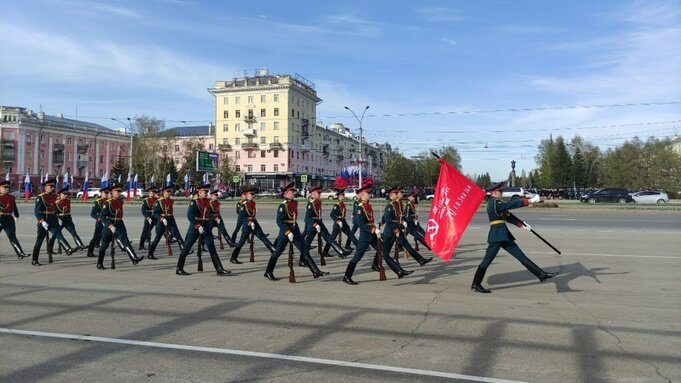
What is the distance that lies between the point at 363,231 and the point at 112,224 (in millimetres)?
5363

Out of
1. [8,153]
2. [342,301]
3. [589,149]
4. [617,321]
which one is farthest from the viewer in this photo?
[589,149]

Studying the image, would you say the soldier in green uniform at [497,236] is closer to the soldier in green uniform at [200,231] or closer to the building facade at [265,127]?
the soldier in green uniform at [200,231]

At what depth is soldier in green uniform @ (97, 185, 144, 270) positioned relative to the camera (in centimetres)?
1121

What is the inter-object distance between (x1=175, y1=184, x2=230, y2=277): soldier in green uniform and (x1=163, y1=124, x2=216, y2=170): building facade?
226 feet

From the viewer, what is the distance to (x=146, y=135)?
75.8 metres

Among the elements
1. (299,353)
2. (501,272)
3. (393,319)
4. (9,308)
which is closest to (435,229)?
(501,272)

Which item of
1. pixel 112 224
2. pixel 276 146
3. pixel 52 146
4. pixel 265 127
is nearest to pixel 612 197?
pixel 112 224

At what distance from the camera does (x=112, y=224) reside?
11273 millimetres

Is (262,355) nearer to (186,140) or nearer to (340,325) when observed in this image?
(340,325)

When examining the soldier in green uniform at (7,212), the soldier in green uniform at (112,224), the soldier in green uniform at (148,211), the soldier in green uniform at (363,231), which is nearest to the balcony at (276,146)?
the soldier in green uniform at (148,211)

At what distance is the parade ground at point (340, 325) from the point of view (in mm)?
4949

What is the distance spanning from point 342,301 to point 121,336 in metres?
3.13

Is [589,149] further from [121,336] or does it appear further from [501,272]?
[121,336]

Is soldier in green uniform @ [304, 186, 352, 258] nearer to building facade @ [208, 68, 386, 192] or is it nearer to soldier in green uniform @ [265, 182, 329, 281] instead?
soldier in green uniform @ [265, 182, 329, 281]
